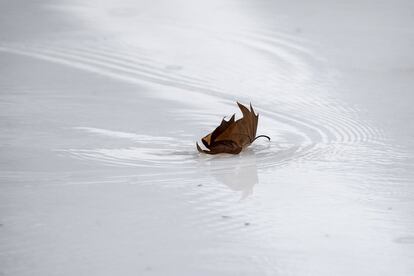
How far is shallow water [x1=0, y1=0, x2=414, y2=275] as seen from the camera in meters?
1.14

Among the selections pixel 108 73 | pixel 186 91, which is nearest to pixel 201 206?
pixel 186 91

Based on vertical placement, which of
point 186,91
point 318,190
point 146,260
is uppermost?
point 186,91

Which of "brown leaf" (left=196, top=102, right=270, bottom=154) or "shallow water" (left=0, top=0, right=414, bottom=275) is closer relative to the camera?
"shallow water" (left=0, top=0, right=414, bottom=275)

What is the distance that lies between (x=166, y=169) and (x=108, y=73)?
757 millimetres

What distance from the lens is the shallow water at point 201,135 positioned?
1144 mm

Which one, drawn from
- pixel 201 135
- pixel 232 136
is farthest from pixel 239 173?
pixel 201 135

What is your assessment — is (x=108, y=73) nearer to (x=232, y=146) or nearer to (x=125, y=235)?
(x=232, y=146)

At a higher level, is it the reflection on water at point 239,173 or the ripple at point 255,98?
the ripple at point 255,98

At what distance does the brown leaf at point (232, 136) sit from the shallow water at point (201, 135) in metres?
0.03

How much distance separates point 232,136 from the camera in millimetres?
1597

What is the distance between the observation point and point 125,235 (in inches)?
46.7

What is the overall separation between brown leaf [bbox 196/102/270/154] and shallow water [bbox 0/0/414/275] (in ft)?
0.09

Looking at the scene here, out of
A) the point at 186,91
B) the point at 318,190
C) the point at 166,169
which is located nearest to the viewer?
the point at 318,190

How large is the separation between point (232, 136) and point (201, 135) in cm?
13
